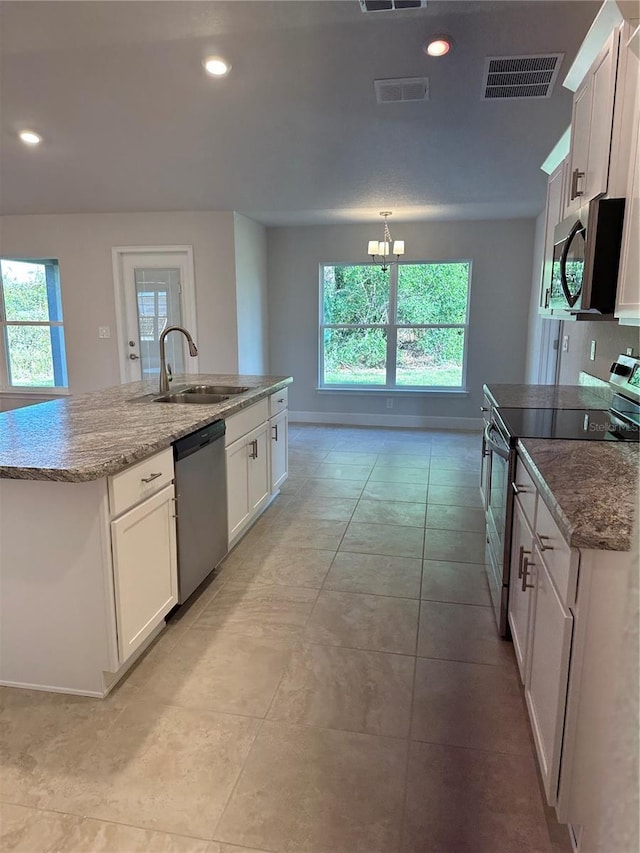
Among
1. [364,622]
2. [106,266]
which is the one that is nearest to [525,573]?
[364,622]

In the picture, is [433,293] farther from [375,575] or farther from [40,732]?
[40,732]

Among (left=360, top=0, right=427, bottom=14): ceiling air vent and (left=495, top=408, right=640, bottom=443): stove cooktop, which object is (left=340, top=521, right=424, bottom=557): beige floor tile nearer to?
(left=495, top=408, right=640, bottom=443): stove cooktop

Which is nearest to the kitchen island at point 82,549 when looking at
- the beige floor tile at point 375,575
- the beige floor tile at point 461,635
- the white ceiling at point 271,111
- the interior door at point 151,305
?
the beige floor tile at point 375,575

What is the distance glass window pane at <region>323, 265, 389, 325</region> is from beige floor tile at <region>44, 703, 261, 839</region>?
5428 mm

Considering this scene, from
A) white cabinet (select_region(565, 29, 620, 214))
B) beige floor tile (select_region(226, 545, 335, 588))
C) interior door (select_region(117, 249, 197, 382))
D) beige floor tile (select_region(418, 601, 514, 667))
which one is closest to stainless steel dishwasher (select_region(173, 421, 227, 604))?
beige floor tile (select_region(226, 545, 335, 588))

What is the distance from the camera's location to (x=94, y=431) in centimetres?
219

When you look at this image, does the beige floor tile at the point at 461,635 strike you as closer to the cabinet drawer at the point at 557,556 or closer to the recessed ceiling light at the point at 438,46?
the cabinet drawer at the point at 557,556

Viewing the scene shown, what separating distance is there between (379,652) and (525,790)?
0.75 meters

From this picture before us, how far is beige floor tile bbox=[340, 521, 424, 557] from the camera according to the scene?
3156 millimetres

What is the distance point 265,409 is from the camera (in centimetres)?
352

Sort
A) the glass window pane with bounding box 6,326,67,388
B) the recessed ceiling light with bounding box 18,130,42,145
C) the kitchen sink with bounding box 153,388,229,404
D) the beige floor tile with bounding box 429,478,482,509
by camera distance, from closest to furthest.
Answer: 1. the kitchen sink with bounding box 153,388,229,404
2. the beige floor tile with bounding box 429,478,482,509
3. the recessed ceiling light with bounding box 18,130,42,145
4. the glass window pane with bounding box 6,326,67,388

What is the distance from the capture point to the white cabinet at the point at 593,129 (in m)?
1.95

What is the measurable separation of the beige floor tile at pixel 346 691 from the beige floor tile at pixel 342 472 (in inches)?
91.1

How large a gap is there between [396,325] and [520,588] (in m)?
4.92
